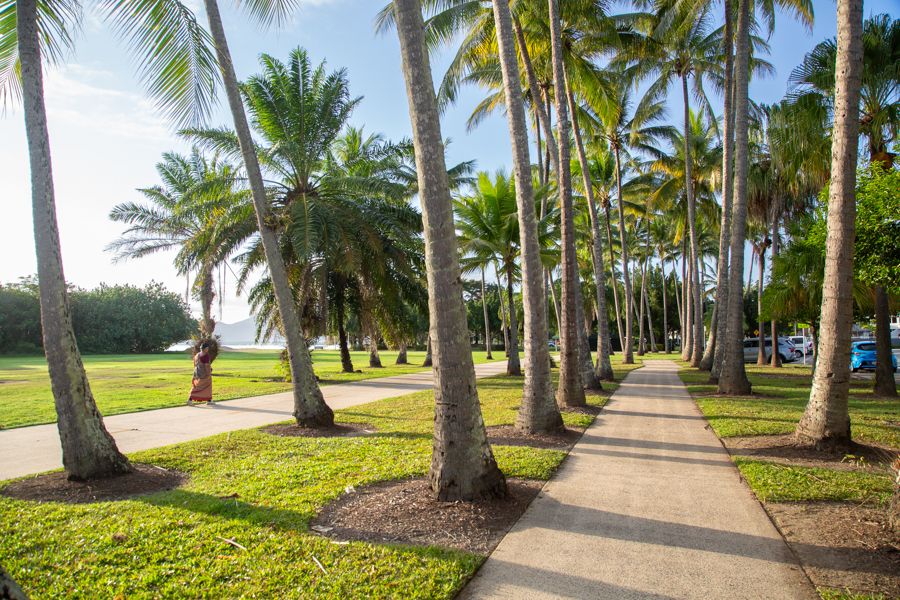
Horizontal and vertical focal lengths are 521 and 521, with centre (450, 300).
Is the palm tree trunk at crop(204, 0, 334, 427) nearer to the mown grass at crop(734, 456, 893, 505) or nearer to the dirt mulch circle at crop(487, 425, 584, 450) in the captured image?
the dirt mulch circle at crop(487, 425, 584, 450)

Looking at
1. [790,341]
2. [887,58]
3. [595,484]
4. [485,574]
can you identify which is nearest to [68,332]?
[485,574]

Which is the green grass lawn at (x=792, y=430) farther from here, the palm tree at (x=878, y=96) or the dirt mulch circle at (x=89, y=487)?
the dirt mulch circle at (x=89, y=487)

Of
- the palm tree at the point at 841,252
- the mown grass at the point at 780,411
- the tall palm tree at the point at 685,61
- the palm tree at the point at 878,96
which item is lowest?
the mown grass at the point at 780,411

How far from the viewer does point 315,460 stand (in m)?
6.95

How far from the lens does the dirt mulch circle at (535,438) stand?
770 cm

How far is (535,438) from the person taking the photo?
8016mm

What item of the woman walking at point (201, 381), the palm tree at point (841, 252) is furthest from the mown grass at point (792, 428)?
the woman walking at point (201, 381)

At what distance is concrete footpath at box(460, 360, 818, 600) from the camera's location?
11.1 feet

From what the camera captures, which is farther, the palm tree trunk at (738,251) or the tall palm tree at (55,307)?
the palm tree trunk at (738,251)

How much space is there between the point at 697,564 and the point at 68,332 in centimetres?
660

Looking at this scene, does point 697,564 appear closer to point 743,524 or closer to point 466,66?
point 743,524

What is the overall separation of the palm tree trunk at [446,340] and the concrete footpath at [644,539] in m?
0.64

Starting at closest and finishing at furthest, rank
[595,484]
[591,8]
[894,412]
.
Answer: [595,484]
[894,412]
[591,8]

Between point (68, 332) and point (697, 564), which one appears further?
point (68, 332)
